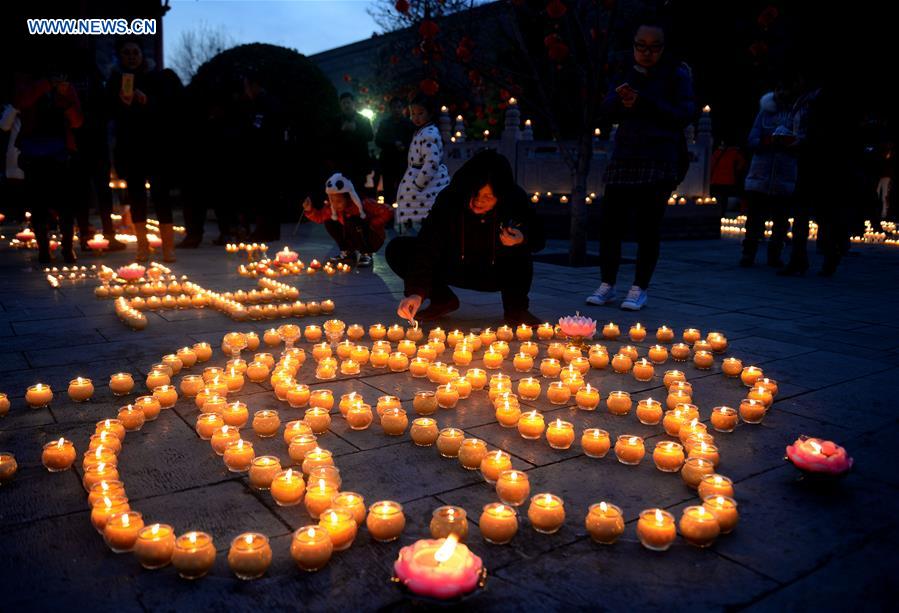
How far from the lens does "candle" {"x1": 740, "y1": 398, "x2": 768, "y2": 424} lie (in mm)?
3254

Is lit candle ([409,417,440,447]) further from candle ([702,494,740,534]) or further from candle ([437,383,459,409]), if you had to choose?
candle ([702,494,740,534])

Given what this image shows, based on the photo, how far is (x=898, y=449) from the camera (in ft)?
9.74

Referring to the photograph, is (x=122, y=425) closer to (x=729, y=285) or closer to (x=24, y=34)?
(x=729, y=285)

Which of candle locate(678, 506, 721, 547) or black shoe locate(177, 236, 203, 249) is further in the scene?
black shoe locate(177, 236, 203, 249)

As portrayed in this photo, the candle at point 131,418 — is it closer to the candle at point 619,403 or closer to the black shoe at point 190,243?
the candle at point 619,403

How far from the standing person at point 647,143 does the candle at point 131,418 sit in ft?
13.3

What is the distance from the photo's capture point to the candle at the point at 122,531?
211 cm

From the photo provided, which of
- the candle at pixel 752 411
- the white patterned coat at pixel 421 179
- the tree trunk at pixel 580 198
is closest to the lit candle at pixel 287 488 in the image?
the candle at pixel 752 411

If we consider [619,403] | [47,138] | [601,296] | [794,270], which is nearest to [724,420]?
[619,403]

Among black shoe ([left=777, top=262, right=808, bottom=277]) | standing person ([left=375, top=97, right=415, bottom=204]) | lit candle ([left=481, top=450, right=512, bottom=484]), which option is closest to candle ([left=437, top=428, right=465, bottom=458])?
lit candle ([left=481, top=450, right=512, bottom=484])

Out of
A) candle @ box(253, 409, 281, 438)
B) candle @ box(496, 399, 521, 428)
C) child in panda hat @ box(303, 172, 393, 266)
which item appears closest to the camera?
candle @ box(253, 409, 281, 438)

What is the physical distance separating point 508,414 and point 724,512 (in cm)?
115

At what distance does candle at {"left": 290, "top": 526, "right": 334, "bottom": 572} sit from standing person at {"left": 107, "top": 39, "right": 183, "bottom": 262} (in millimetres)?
6603

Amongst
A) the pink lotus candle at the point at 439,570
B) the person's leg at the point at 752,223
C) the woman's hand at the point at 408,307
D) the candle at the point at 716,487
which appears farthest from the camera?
the person's leg at the point at 752,223
